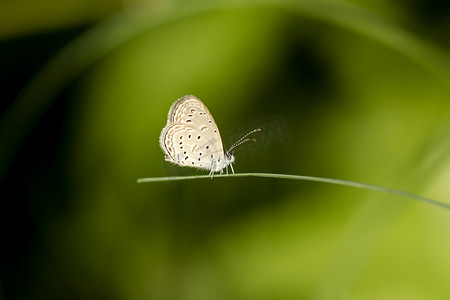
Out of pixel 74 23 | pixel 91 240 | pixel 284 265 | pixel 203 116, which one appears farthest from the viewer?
pixel 74 23

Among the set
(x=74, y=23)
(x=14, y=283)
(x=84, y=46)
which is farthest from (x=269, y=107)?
(x=14, y=283)

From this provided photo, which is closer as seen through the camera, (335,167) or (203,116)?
(203,116)

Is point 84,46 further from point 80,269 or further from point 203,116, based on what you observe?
point 80,269

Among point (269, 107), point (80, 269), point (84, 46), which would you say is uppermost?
point (84, 46)

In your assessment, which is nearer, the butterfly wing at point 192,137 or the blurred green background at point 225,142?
the butterfly wing at point 192,137

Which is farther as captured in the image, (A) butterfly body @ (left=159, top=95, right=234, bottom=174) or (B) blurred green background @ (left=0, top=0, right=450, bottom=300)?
(B) blurred green background @ (left=0, top=0, right=450, bottom=300)
